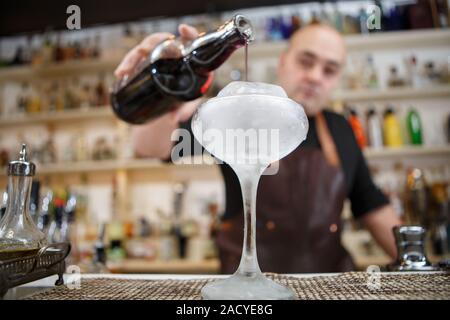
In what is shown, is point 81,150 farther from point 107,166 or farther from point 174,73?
point 174,73

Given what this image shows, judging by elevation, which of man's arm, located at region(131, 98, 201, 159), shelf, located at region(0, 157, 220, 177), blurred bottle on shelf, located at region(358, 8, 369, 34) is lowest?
shelf, located at region(0, 157, 220, 177)

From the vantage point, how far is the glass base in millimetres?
431

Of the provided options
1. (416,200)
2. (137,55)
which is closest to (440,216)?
(416,200)

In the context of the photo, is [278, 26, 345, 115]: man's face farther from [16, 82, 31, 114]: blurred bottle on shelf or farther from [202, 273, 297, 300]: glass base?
[16, 82, 31, 114]: blurred bottle on shelf

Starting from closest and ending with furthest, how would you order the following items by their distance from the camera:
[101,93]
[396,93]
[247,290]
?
[247,290]
[396,93]
[101,93]

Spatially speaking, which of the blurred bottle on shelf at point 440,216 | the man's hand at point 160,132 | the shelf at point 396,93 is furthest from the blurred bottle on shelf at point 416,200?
the man's hand at point 160,132

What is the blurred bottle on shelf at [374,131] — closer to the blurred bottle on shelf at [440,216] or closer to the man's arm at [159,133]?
the blurred bottle on shelf at [440,216]

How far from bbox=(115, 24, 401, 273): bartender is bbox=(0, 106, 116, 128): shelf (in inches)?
55.7

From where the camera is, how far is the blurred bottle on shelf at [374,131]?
2.44 meters

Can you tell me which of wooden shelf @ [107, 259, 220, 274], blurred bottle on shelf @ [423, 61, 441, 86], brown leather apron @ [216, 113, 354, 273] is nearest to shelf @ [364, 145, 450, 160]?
blurred bottle on shelf @ [423, 61, 441, 86]

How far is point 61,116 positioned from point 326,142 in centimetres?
202

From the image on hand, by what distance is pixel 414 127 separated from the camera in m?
2.46

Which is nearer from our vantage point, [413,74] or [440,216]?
[440,216]

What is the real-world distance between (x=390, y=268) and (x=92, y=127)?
8.88ft
